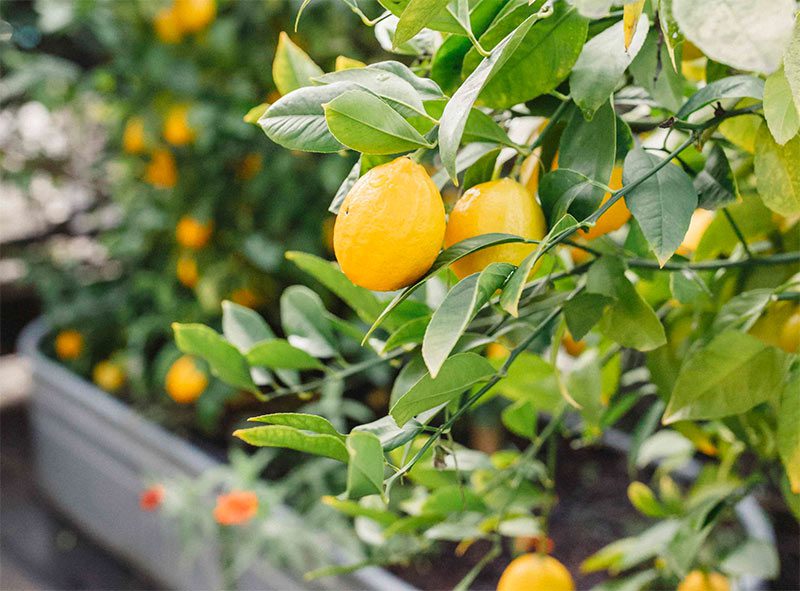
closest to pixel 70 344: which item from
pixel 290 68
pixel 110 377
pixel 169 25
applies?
pixel 110 377

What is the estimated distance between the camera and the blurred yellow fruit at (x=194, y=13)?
1.24m

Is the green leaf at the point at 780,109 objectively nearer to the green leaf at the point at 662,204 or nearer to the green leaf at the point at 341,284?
the green leaf at the point at 662,204

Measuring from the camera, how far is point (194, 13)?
1.25m

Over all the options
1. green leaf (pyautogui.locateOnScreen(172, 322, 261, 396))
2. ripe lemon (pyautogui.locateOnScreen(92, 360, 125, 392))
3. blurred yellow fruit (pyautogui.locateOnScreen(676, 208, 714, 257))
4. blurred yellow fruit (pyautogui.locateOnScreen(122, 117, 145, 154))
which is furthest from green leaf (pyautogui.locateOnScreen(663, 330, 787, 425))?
ripe lemon (pyautogui.locateOnScreen(92, 360, 125, 392))

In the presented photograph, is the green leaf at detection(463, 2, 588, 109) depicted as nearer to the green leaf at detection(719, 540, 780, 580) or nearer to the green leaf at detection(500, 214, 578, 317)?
the green leaf at detection(500, 214, 578, 317)

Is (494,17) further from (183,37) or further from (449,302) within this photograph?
(183,37)

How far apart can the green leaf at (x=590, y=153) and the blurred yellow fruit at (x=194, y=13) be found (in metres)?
1.06

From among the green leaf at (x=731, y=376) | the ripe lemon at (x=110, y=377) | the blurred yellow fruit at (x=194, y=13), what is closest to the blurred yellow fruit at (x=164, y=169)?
the blurred yellow fruit at (x=194, y=13)

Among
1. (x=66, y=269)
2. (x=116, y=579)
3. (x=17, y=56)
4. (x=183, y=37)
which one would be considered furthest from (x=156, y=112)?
(x=116, y=579)

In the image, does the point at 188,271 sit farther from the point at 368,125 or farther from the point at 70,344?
the point at 368,125

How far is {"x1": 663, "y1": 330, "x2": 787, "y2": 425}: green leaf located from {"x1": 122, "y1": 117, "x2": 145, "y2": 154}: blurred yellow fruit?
120 centimetres

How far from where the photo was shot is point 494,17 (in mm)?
291

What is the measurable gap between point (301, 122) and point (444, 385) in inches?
4.0

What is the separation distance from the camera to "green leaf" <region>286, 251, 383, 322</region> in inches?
16.5
